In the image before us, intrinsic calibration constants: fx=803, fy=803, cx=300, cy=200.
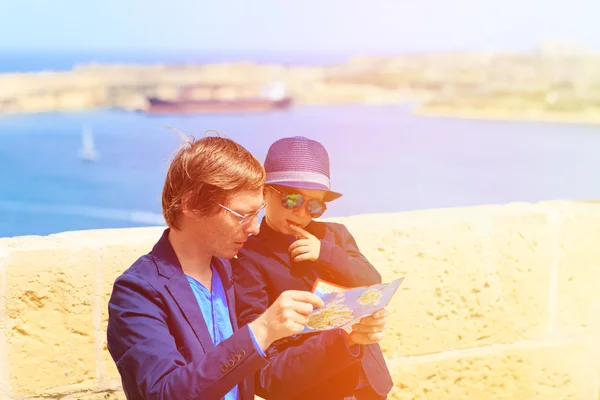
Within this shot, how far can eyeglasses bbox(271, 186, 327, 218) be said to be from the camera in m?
1.87

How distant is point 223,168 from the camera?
1549 mm

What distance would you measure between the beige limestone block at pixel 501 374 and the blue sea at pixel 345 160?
3636 centimetres

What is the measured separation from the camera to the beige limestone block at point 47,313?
7.18 feet

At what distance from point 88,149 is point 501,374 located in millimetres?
47876

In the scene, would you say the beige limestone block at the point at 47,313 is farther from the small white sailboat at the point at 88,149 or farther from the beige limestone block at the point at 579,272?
the small white sailboat at the point at 88,149

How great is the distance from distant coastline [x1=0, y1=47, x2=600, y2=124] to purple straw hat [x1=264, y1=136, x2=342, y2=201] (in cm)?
3705

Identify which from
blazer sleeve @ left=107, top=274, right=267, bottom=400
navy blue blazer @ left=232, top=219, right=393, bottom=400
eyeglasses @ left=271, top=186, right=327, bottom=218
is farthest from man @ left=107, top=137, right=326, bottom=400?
eyeglasses @ left=271, top=186, right=327, bottom=218

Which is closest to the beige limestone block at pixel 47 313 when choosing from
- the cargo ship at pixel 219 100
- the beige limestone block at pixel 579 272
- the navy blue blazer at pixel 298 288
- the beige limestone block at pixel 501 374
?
the navy blue blazer at pixel 298 288

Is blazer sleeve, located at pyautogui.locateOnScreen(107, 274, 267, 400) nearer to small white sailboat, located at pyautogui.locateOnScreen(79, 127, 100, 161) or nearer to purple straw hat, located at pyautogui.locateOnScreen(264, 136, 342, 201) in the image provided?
purple straw hat, located at pyautogui.locateOnScreen(264, 136, 342, 201)

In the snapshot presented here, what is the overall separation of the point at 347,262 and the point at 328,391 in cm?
31

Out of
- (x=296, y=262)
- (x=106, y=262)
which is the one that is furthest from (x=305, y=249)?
(x=106, y=262)

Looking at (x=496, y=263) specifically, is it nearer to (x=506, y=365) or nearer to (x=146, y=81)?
(x=506, y=365)

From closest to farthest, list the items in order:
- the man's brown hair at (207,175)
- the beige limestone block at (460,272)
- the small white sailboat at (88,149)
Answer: the man's brown hair at (207,175)
the beige limestone block at (460,272)
the small white sailboat at (88,149)

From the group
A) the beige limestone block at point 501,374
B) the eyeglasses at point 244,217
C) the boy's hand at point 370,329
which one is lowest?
the beige limestone block at point 501,374
